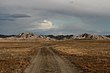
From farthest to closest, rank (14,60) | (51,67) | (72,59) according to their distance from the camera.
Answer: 1. (72,59)
2. (14,60)
3. (51,67)

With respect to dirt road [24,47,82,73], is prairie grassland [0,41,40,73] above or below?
below

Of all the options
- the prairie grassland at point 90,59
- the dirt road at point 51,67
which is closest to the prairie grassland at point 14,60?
the dirt road at point 51,67

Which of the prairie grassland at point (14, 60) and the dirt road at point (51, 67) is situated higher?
the dirt road at point (51, 67)

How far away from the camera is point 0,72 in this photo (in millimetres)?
21438

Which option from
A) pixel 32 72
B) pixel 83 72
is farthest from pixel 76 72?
pixel 32 72

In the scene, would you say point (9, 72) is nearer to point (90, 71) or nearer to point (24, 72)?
point (24, 72)

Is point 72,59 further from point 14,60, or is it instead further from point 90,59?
point 14,60

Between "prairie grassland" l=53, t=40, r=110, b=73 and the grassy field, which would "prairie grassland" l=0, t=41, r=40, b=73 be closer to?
the grassy field

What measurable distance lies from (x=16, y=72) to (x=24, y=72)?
878 mm

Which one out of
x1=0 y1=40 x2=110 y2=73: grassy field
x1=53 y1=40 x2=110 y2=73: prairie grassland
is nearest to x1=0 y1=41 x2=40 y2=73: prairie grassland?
x1=0 y1=40 x2=110 y2=73: grassy field

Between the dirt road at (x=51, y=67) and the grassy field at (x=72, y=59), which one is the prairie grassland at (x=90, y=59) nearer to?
the grassy field at (x=72, y=59)

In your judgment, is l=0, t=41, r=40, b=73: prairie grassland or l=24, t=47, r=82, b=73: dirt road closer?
l=24, t=47, r=82, b=73: dirt road

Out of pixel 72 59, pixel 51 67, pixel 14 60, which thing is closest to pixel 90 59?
pixel 72 59

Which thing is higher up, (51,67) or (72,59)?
(51,67)
